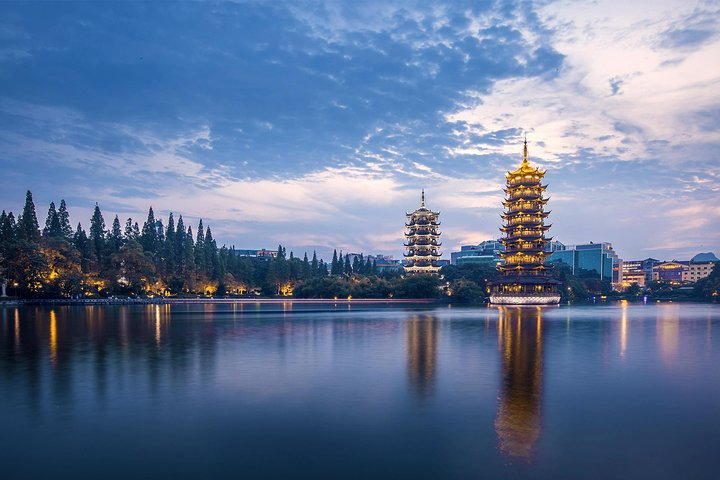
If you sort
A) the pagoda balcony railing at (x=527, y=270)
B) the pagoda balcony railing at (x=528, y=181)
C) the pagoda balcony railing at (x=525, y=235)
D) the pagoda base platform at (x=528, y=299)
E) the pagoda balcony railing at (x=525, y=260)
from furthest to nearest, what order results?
the pagoda balcony railing at (x=528, y=181), the pagoda balcony railing at (x=525, y=260), the pagoda balcony railing at (x=527, y=270), the pagoda balcony railing at (x=525, y=235), the pagoda base platform at (x=528, y=299)

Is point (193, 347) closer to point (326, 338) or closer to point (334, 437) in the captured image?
point (326, 338)

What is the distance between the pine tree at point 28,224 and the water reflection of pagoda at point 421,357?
60682 millimetres

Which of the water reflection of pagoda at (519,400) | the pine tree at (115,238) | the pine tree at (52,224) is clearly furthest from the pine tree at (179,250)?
the water reflection of pagoda at (519,400)

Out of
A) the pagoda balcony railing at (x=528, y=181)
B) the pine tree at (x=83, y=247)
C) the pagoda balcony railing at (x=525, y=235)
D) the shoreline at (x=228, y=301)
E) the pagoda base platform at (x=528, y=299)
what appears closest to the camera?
the shoreline at (x=228, y=301)

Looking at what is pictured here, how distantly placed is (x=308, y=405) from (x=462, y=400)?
4.18 metres

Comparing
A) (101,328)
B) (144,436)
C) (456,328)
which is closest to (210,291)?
(101,328)

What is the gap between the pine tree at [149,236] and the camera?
94700 mm

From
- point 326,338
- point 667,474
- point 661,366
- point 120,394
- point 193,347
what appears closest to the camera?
point 667,474

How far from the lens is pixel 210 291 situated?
3841 inches

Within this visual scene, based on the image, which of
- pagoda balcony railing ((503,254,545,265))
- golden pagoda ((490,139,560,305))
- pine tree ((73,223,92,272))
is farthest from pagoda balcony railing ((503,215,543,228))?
pine tree ((73,223,92,272))

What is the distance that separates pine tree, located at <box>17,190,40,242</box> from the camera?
71.0 meters

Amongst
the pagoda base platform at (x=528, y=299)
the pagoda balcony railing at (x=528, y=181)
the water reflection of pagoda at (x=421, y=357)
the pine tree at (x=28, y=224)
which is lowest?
the pagoda base platform at (x=528, y=299)

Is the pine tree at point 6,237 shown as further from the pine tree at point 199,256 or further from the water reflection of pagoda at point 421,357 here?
the water reflection of pagoda at point 421,357

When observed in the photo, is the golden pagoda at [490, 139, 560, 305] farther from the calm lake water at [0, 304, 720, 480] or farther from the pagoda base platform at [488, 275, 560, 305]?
the calm lake water at [0, 304, 720, 480]
